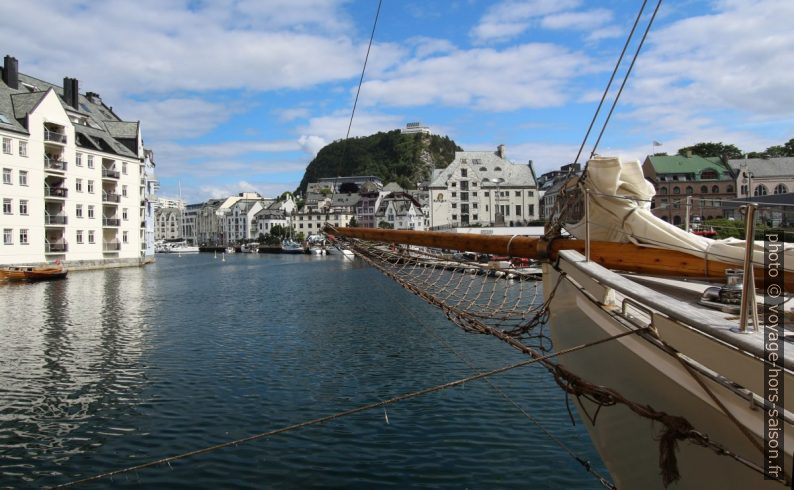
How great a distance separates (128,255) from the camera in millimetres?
62625

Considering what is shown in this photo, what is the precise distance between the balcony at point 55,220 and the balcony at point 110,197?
22.9 ft

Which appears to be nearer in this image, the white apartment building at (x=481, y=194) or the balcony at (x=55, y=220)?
the balcony at (x=55, y=220)

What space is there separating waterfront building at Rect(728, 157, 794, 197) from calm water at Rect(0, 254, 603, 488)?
7073 centimetres

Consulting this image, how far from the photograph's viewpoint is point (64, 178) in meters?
52.9

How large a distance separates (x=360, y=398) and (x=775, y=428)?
10.7m

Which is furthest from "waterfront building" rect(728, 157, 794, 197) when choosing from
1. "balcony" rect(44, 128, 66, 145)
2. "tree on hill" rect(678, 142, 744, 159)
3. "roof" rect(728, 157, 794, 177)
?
"balcony" rect(44, 128, 66, 145)

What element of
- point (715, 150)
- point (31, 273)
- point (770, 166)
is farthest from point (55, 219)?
point (715, 150)

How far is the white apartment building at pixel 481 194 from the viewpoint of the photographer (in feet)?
319

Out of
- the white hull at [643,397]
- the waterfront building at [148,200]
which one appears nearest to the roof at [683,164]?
the waterfront building at [148,200]

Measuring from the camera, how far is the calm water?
9266 millimetres

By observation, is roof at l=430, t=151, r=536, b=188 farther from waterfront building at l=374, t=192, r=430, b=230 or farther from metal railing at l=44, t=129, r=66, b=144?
metal railing at l=44, t=129, r=66, b=144

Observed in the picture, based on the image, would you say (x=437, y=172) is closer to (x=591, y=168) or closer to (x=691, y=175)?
(x=691, y=175)

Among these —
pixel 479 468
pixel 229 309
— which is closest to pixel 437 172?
pixel 229 309

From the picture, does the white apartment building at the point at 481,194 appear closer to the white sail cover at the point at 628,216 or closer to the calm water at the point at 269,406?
the calm water at the point at 269,406
